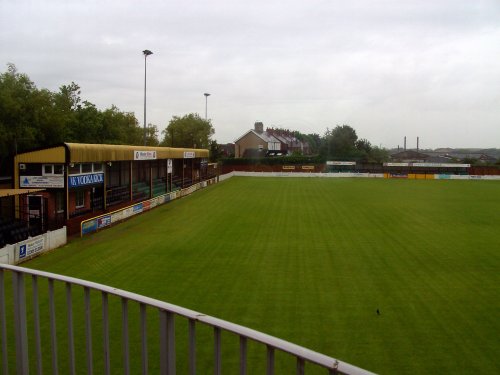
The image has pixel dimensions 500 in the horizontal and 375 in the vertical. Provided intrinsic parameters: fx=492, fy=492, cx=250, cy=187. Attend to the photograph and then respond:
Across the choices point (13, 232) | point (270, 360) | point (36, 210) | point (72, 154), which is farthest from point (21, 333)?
point (36, 210)

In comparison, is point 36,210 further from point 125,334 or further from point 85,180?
point 125,334

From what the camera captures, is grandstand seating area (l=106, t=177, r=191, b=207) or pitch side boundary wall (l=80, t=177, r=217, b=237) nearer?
pitch side boundary wall (l=80, t=177, r=217, b=237)

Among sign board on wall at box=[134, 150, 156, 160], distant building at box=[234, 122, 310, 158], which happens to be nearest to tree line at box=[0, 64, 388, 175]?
sign board on wall at box=[134, 150, 156, 160]

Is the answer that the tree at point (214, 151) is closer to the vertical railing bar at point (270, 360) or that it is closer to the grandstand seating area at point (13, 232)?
the grandstand seating area at point (13, 232)

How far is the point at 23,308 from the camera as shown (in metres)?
4.09

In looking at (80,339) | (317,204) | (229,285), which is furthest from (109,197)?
(80,339)

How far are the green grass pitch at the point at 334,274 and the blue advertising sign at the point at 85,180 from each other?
302 cm

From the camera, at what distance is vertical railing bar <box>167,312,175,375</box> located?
127 inches

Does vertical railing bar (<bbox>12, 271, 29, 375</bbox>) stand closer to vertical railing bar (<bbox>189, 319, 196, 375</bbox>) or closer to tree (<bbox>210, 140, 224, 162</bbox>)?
vertical railing bar (<bbox>189, 319, 196, 375</bbox>)

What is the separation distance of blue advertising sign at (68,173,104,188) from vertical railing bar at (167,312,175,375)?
23888 millimetres

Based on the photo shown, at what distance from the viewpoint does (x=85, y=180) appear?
91.0 ft

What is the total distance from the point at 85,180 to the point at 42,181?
3.01 meters

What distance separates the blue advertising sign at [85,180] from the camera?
85.1 feet

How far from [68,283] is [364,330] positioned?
9220 mm
